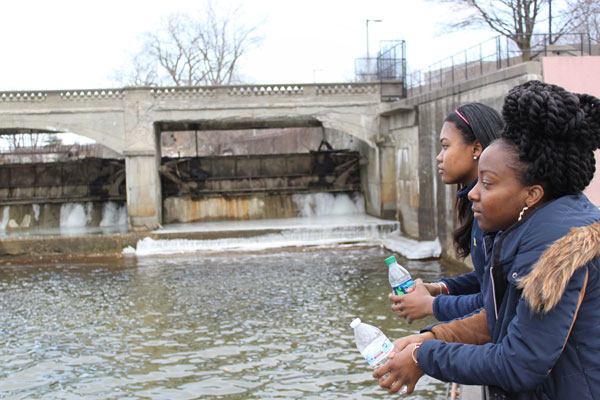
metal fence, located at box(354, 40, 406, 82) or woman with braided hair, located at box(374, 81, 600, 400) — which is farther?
metal fence, located at box(354, 40, 406, 82)

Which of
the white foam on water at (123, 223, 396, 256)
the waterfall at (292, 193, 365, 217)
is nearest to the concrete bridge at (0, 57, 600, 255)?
the waterfall at (292, 193, 365, 217)

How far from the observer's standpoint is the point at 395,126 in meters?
20.0

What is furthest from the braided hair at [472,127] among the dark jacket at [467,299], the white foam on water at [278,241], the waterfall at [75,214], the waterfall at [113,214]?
the waterfall at [75,214]

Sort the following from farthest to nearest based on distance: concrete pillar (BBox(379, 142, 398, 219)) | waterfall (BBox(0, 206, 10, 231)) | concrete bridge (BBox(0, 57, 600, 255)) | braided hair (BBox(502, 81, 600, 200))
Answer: waterfall (BBox(0, 206, 10, 231))
concrete pillar (BBox(379, 142, 398, 219))
concrete bridge (BBox(0, 57, 600, 255))
braided hair (BBox(502, 81, 600, 200))

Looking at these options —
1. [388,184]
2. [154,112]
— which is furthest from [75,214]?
[388,184]

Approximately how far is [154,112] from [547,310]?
1949 centimetres

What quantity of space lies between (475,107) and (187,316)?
825 centimetres

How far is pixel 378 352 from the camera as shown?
8.45 feet

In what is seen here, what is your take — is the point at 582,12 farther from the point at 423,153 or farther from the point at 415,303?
the point at 415,303

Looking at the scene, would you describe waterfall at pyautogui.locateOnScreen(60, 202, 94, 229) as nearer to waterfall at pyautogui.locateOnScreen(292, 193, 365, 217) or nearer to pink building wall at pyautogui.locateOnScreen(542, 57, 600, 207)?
waterfall at pyautogui.locateOnScreen(292, 193, 365, 217)

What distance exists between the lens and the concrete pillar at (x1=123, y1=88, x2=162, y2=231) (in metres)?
20.3

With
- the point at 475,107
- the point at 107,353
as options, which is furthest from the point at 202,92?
the point at 475,107

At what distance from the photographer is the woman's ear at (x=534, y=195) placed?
7.28 ft

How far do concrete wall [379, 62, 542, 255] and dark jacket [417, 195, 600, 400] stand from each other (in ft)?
34.6
